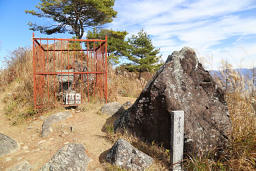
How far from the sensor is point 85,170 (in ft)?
9.16

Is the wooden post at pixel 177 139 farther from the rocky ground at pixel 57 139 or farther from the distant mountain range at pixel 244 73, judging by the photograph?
the distant mountain range at pixel 244 73

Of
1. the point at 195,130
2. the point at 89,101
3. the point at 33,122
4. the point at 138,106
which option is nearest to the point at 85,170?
the point at 138,106

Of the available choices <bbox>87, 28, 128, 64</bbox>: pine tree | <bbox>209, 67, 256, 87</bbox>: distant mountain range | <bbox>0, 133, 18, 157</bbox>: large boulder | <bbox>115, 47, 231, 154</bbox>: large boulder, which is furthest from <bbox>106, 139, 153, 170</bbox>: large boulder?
<bbox>87, 28, 128, 64</bbox>: pine tree

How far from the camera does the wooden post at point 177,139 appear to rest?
2.62m

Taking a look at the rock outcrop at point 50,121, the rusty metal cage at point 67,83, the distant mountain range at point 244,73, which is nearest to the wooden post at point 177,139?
the distant mountain range at point 244,73

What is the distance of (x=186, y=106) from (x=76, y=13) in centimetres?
1640

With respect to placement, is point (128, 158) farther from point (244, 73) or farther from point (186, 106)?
point (244, 73)

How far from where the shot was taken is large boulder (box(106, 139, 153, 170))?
2.68 m

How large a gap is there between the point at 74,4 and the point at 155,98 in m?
15.8

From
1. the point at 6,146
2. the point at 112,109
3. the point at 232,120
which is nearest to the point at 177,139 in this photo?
the point at 232,120

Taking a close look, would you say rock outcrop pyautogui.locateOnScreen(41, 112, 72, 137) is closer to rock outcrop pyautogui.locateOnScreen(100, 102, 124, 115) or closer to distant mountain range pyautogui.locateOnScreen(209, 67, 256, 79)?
rock outcrop pyautogui.locateOnScreen(100, 102, 124, 115)

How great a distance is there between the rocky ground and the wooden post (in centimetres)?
107

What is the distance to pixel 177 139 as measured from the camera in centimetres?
266

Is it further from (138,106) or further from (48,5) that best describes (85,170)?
(48,5)
